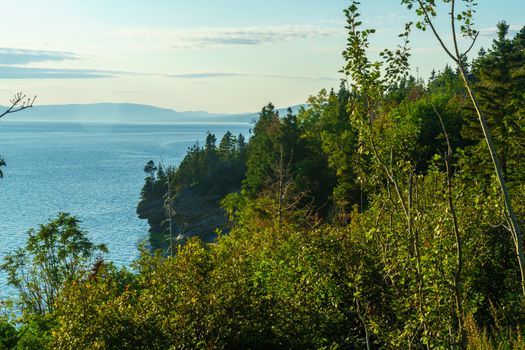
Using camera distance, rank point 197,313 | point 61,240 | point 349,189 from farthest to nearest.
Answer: point 349,189 < point 61,240 < point 197,313

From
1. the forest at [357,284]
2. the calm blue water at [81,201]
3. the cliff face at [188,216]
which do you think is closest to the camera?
the forest at [357,284]

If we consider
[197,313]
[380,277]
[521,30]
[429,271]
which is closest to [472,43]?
[429,271]

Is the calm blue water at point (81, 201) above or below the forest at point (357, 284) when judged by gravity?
below

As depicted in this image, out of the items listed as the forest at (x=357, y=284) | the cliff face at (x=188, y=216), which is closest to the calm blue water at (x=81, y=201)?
the cliff face at (x=188, y=216)

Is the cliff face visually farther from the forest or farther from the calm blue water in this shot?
the forest

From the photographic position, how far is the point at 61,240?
155ft

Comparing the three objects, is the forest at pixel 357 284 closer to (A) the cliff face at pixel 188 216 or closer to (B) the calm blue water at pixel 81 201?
(B) the calm blue water at pixel 81 201

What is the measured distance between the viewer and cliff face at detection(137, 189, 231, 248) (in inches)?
3398

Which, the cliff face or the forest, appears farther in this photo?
the cliff face

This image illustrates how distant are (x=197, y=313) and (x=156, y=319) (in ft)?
3.26

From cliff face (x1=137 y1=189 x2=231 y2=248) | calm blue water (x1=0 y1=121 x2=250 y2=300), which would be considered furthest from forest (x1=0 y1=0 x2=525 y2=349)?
cliff face (x1=137 y1=189 x2=231 y2=248)

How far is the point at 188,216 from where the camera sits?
307ft

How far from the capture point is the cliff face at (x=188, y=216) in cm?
8631

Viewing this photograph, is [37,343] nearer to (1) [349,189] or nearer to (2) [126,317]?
(2) [126,317]
